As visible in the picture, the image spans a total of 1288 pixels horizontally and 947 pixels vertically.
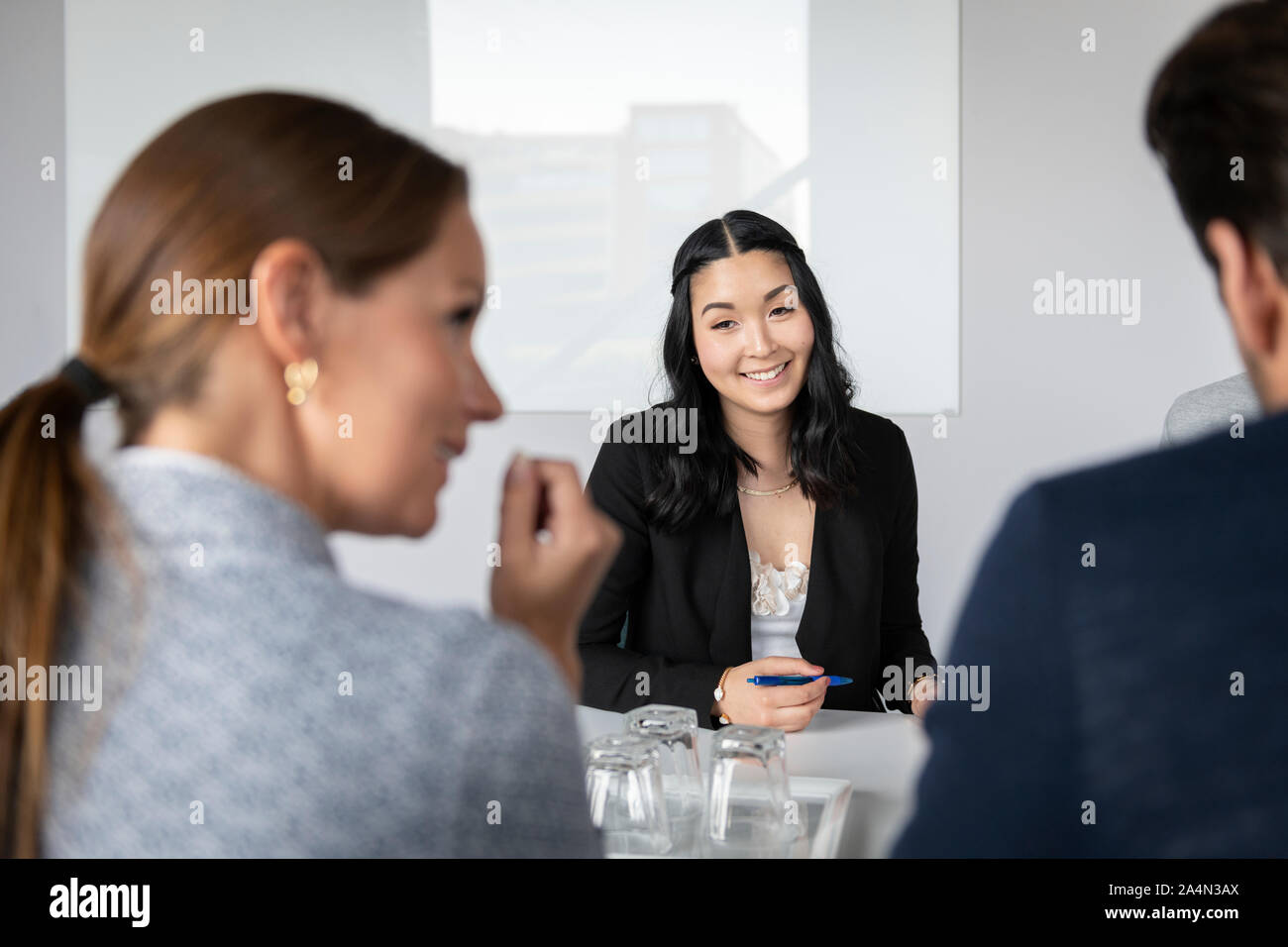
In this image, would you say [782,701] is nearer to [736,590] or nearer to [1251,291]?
[736,590]

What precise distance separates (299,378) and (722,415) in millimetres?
1319

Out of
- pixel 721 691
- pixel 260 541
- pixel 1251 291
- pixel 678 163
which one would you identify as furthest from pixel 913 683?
pixel 678 163

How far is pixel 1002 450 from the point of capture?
2.57 m

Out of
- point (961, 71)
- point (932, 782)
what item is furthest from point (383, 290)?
point (961, 71)

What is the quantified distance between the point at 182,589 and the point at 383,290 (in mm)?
218

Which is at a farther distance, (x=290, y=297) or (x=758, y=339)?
(x=758, y=339)

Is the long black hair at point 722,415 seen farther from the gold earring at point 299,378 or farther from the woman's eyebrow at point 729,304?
the gold earring at point 299,378

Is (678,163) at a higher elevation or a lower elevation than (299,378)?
higher

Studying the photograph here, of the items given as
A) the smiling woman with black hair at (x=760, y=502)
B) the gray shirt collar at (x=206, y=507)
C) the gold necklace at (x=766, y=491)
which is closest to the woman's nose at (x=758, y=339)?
the smiling woman with black hair at (x=760, y=502)

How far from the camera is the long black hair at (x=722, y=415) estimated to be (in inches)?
67.7

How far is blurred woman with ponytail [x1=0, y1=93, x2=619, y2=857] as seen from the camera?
52cm

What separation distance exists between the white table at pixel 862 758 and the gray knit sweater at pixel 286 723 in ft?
1.39

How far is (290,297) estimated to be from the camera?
1.99 ft

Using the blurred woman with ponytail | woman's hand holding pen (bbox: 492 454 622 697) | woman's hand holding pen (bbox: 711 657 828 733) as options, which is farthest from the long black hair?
the blurred woman with ponytail
